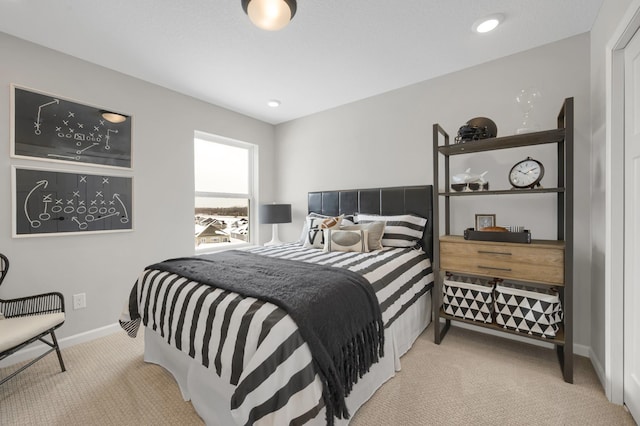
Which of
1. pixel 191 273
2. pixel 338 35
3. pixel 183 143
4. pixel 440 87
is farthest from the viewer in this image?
pixel 183 143

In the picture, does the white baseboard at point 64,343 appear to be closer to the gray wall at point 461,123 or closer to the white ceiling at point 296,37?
the white ceiling at point 296,37

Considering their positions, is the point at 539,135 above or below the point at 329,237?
above

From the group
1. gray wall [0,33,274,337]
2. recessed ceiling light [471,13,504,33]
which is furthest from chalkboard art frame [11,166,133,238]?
recessed ceiling light [471,13,504,33]

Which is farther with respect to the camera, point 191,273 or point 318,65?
point 318,65

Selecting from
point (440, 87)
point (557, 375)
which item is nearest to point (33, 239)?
point (440, 87)

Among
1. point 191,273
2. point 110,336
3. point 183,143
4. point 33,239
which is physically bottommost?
point 110,336

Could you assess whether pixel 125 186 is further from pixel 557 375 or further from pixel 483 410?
pixel 557 375

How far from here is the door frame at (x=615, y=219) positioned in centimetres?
151

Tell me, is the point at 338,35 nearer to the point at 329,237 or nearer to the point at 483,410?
the point at 329,237

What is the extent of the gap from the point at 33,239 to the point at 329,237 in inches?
96.8

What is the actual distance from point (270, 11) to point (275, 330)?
1622mm

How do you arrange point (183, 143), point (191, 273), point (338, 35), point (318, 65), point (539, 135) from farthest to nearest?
point (183, 143)
point (318, 65)
point (338, 35)
point (539, 135)
point (191, 273)

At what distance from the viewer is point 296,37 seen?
2076 millimetres

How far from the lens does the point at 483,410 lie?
1513 mm
